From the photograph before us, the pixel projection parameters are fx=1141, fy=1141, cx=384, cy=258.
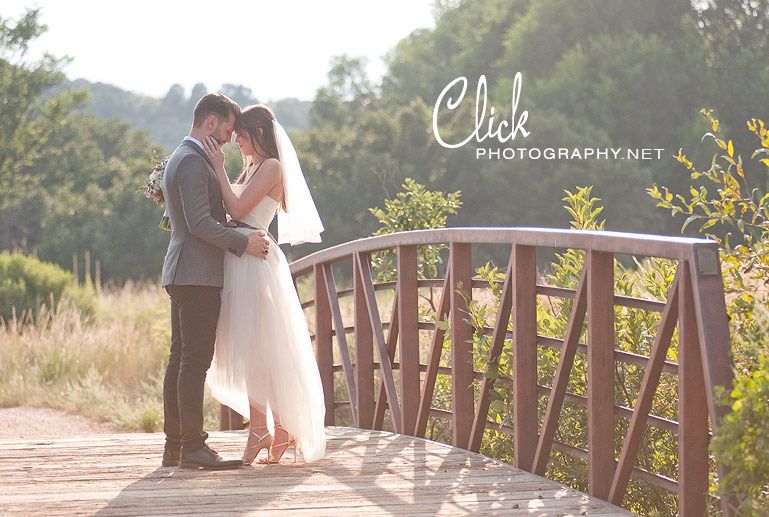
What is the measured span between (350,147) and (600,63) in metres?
8.18

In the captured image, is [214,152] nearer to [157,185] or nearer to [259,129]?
→ [259,129]

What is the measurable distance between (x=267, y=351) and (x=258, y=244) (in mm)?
489

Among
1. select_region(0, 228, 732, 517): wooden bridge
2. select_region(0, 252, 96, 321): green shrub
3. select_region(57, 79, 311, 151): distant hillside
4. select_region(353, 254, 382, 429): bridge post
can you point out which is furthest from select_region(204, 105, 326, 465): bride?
select_region(57, 79, 311, 151): distant hillside

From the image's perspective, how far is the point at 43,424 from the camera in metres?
9.82

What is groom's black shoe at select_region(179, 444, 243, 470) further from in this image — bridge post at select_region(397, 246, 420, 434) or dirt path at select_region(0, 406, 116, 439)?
dirt path at select_region(0, 406, 116, 439)

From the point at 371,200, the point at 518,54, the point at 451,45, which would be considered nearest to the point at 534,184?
the point at 371,200

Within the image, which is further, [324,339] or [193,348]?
[324,339]

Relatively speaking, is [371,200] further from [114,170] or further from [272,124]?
[272,124]

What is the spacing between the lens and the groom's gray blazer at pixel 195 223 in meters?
4.52

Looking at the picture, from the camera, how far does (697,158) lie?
97.2ft

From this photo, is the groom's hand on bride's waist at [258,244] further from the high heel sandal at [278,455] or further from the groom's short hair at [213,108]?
the high heel sandal at [278,455]

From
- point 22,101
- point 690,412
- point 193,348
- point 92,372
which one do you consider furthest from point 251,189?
point 22,101

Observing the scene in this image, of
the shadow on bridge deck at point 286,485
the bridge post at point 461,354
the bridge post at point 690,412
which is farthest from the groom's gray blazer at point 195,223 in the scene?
the bridge post at point 690,412

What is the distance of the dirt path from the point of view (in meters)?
9.54
